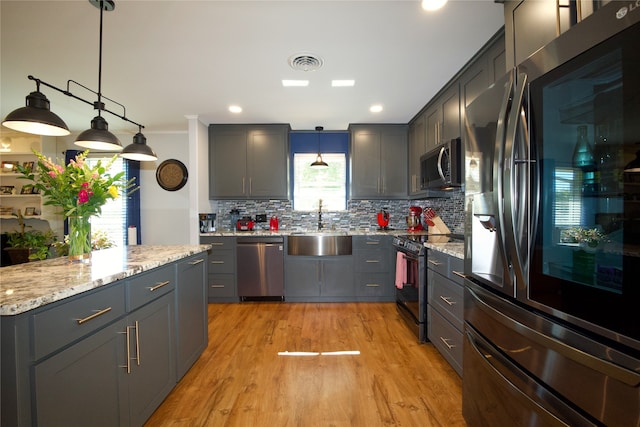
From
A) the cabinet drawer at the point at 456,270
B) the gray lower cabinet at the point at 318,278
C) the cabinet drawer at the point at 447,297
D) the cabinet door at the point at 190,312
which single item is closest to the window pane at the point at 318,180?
the gray lower cabinet at the point at 318,278

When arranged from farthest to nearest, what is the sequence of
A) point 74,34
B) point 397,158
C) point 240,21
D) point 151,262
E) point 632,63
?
point 397,158 < point 74,34 < point 240,21 < point 151,262 < point 632,63

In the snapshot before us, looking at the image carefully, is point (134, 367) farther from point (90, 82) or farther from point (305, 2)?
point (90, 82)

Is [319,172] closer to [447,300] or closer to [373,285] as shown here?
[373,285]

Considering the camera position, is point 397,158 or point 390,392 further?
point 397,158

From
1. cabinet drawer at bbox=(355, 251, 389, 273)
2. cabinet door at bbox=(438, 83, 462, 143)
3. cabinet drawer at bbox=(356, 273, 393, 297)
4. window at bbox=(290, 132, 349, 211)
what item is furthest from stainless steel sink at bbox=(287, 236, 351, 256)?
cabinet door at bbox=(438, 83, 462, 143)

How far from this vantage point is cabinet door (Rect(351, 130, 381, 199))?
3941 millimetres

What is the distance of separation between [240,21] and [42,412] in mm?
2184

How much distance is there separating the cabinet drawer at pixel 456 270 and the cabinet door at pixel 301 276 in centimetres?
196

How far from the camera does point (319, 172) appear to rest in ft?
14.1

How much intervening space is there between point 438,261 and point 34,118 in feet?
8.93

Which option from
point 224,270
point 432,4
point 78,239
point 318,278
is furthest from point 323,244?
point 432,4

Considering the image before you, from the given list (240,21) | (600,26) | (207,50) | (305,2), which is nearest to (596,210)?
(600,26)

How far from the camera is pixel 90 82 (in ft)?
8.73

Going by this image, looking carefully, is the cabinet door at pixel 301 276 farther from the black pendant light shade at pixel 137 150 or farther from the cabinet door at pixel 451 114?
the cabinet door at pixel 451 114
